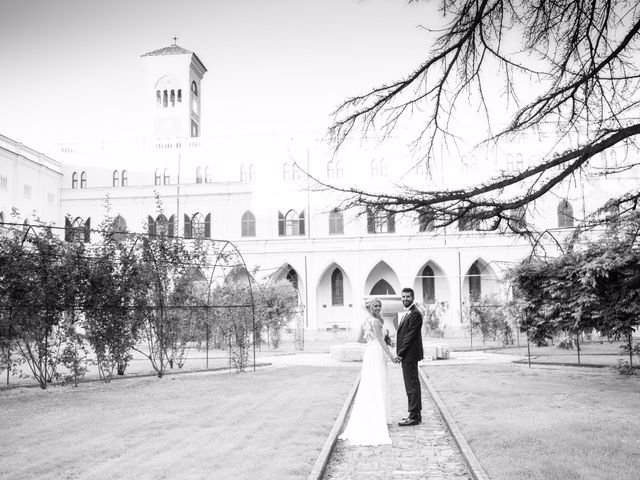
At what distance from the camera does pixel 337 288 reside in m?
43.1

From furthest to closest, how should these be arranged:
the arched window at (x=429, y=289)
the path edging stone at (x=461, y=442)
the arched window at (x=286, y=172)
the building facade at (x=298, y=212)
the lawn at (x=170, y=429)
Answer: the arched window at (x=286, y=172) → the arched window at (x=429, y=289) → the building facade at (x=298, y=212) → the lawn at (x=170, y=429) → the path edging stone at (x=461, y=442)

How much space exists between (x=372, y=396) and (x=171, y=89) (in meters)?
55.6

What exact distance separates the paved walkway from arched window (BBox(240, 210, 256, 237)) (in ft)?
113

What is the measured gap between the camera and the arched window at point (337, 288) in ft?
141

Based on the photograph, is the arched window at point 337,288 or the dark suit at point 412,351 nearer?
the dark suit at point 412,351

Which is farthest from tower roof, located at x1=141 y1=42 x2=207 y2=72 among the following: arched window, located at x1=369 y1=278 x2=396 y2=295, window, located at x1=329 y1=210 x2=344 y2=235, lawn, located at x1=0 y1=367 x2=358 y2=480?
lawn, located at x1=0 y1=367 x2=358 y2=480

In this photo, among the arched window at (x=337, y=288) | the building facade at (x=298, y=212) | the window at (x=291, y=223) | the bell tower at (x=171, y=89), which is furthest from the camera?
the bell tower at (x=171, y=89)

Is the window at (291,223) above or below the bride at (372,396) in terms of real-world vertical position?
above

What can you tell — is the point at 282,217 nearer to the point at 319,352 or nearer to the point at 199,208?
the point at 199,208

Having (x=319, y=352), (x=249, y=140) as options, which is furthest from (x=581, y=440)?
(x=249, y=140)

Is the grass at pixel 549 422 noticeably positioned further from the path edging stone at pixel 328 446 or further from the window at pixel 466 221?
the window at pixel 466 221

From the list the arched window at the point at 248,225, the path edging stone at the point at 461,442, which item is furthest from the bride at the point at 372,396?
the arched window at the point at 248,225

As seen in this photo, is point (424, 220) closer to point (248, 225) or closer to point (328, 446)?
point (328, 446)

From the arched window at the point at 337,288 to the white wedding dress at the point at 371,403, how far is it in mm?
34285
